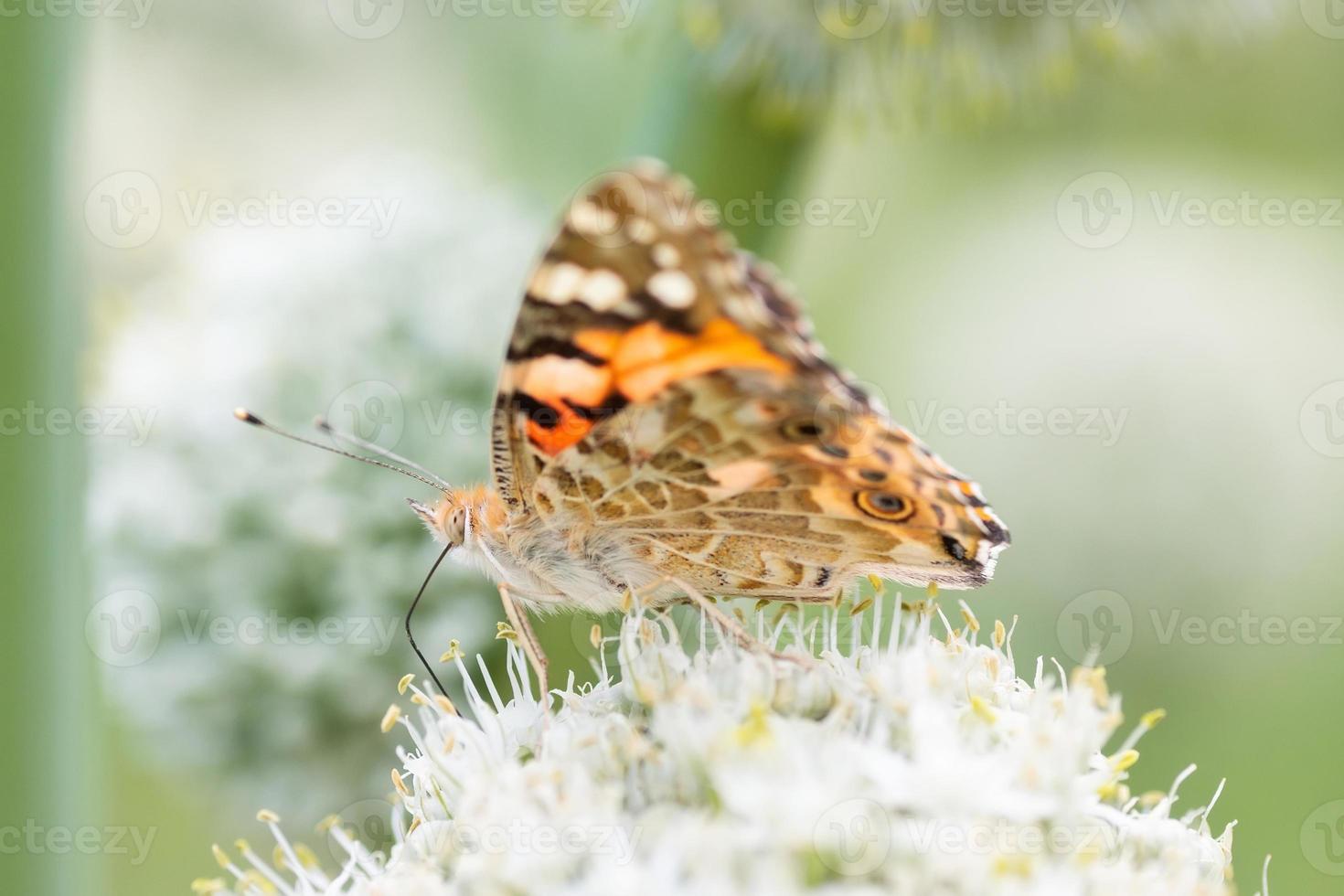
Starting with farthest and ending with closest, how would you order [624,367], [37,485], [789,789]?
[624,367] → [37,485] → [789,789]

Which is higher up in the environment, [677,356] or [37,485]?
[677,356]

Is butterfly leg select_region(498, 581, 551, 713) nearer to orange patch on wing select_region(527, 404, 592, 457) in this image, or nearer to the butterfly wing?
the butterfly wing

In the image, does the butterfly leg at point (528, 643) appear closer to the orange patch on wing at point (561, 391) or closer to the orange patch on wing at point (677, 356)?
the orange patch on wing at point (561, 391)

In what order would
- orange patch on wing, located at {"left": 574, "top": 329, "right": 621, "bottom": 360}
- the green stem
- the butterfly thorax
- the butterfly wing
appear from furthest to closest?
the butterfly thorax < orange patch on wing, located at {"left": 574, "top": 329, "right": 621, "bottom": 360} < the butterfly wing < the green stem

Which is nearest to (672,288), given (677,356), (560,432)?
(677,356)

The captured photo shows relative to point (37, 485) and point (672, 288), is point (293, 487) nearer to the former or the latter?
point (37, 485)

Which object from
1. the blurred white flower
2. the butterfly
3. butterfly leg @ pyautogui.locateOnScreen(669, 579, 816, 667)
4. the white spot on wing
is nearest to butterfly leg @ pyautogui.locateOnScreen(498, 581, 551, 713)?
the butterfly

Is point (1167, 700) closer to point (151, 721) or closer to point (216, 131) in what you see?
point (151, 721)

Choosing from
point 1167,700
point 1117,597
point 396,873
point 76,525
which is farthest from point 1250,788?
point 76,525
